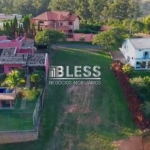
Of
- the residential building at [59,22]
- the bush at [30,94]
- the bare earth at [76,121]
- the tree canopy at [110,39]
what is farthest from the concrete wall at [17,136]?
the residential building at [59,22]

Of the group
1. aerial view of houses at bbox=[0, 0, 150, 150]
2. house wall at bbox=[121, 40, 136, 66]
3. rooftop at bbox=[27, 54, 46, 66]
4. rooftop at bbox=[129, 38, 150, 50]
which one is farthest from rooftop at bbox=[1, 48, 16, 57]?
rooftop at bbox=[129, 38, 150, 50]

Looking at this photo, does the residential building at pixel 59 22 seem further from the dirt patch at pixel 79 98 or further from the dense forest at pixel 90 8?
the dirt patch at pixel 79 98

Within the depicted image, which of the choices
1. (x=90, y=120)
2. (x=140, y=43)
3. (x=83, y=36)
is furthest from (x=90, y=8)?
(x=90, y=120)

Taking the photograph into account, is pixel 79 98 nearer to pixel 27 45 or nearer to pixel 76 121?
pixel 76 121

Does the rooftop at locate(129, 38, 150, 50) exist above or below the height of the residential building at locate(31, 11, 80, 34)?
below

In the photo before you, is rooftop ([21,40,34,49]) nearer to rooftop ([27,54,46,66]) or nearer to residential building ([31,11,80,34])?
rooftop ([27,54,46,66])
